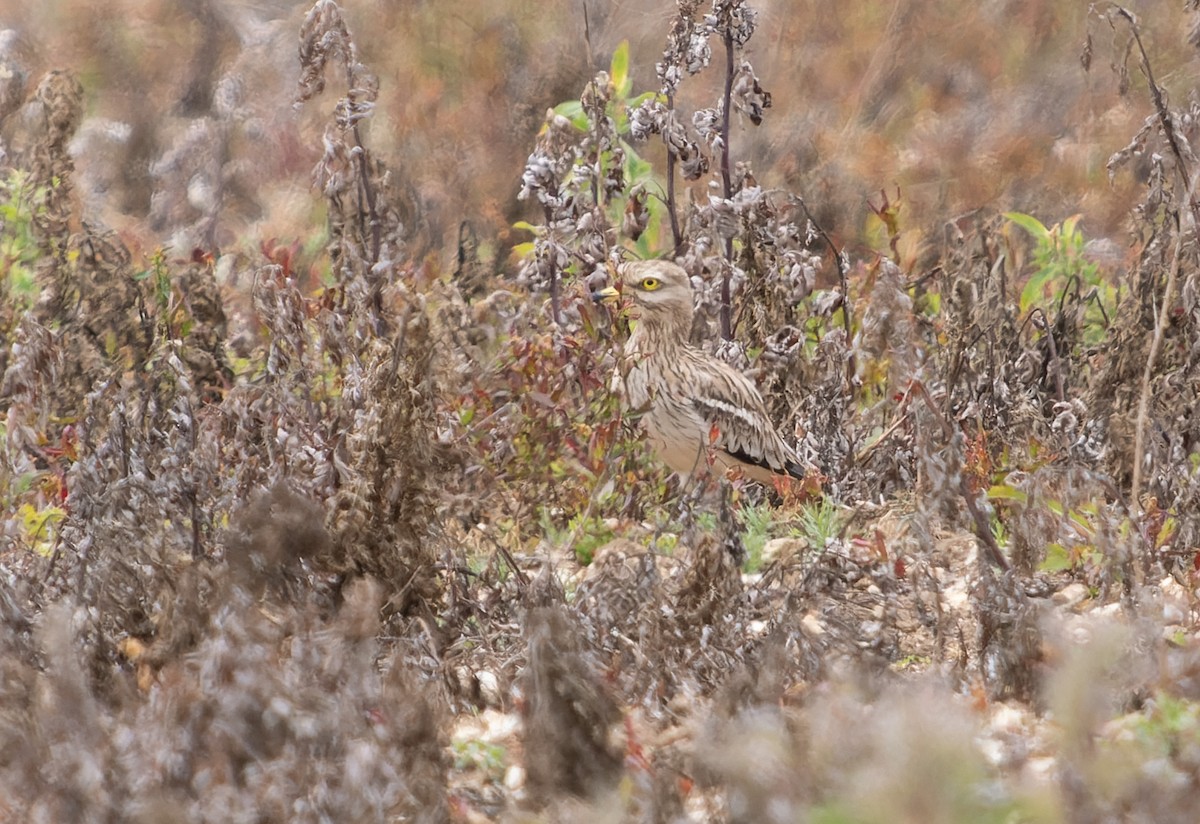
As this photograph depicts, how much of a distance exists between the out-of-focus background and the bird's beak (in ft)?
10.2

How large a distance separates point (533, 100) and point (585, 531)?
16.7ft

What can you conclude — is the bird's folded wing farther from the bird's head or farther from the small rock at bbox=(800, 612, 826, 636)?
the small rock at bbox=(800, 612, 826, 636)

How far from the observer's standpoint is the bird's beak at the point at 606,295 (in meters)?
4.88

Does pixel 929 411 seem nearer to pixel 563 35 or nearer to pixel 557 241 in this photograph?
pixel 557 241

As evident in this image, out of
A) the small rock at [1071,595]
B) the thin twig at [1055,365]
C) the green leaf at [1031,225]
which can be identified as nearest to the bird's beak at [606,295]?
the thin twig at [1055,365]

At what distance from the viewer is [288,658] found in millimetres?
2832

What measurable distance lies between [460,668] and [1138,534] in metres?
1.56

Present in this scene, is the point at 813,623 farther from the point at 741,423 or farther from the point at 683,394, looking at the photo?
the point at 683,394

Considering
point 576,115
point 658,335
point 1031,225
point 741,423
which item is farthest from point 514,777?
point 1031,225

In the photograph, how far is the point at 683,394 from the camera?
5027mm

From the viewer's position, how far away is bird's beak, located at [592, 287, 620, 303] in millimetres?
4875

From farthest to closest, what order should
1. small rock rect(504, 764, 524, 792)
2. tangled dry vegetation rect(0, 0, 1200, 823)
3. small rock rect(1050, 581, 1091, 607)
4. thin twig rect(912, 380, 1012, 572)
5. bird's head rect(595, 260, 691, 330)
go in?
bird's head rect(595, 260, 691, 330), small rock rect(1050, 581, 1091, 607), thin twig rect(912, 380, 1012, 572), small rock rect(504, 764, 524, 792), tangled dry vegetation rect(0, 0, 1200, 823)

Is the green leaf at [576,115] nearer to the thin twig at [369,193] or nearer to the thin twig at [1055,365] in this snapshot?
the thin twig at [369,193]

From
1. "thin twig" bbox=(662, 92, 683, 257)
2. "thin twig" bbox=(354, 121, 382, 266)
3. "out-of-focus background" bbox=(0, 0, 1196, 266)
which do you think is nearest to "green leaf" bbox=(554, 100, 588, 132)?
"thin twig" bbox=(662, 92, 683, 257)
